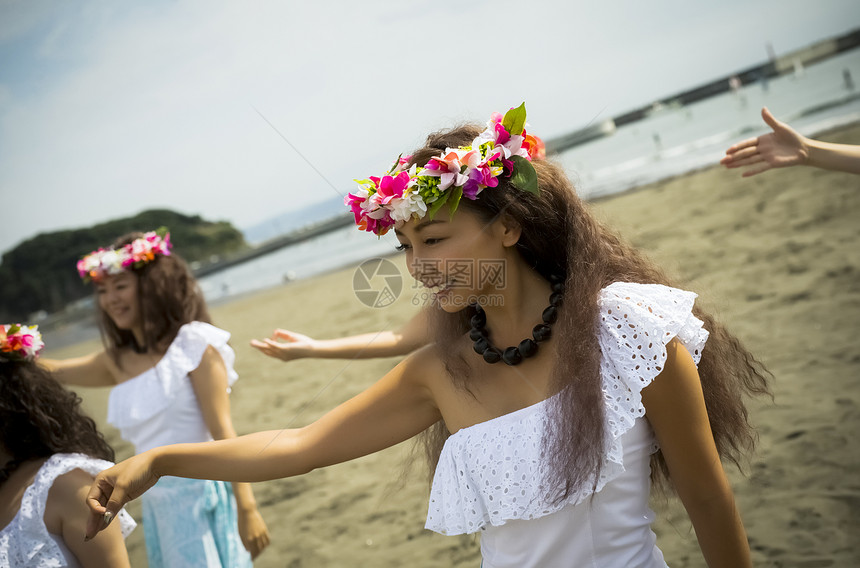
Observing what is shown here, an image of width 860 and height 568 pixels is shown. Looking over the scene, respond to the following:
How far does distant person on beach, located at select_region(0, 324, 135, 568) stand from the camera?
89.0 inches

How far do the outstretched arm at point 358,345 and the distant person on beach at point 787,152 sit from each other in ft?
4.55

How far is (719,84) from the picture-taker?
50531 mm

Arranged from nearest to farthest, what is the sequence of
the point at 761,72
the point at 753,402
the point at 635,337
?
1. the point at 635,337
2. the point at 753,402
3. the point at 761,72

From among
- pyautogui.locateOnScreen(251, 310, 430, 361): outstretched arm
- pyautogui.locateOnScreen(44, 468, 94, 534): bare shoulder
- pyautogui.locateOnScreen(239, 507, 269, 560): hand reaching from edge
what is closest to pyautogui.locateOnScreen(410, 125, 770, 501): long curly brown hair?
pyautogui.locateOnScreen(251, 310, 430, 361): outstretched arm

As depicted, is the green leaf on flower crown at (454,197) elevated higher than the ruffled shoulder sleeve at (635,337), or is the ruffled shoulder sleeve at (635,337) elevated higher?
the green leaf on flower crown at (454,197)

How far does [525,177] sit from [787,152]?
A: 1299 millimetres

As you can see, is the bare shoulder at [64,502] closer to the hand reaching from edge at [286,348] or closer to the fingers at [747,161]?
the hand reaching from edge at [286,348]

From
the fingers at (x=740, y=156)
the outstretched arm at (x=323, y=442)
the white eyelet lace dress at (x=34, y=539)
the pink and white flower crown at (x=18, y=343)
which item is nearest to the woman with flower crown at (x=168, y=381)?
the pink and white flower crown at (x=18, y=343)

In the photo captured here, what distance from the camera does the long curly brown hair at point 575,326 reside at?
1729mm

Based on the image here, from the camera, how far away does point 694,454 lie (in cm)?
176

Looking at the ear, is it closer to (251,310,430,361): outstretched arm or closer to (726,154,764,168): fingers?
(251,310,430,361): outstretched arm

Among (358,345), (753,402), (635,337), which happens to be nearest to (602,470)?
(635,337)

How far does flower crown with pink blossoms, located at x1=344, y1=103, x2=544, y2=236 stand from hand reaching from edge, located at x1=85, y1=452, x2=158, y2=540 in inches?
37.3

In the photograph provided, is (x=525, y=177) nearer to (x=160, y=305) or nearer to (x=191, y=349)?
(x=191, y=349)
